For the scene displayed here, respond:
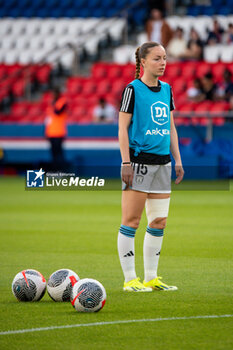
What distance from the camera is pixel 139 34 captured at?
26781 mm

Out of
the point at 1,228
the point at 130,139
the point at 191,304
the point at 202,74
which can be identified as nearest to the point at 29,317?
the point at 191,304

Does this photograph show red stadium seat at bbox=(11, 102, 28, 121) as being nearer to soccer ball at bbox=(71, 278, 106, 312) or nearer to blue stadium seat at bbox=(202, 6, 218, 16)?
blue stadium seat at bbox=(202, 6, 218, 16)

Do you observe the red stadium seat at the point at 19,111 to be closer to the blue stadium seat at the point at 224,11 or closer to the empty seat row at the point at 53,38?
the empty seat row at the point at 53,38

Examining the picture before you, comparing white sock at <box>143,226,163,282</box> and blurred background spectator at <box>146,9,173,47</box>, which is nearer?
white sock at <box>143,226,163,282</box>

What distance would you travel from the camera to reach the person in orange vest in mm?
22078

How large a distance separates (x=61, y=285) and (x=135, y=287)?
2.69ft

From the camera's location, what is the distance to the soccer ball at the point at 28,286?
6.95 metres

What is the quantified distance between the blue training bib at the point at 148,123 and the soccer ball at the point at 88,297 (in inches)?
55.9

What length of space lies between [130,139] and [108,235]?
4766mm

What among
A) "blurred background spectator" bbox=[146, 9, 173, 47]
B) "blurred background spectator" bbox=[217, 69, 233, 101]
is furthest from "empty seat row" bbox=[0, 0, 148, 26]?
"blurred background spectator" bbox=[217, 69, 233, 101]

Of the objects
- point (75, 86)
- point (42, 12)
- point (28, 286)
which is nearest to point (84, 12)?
point (42, 12)

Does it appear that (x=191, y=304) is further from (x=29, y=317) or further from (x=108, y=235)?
(x=108, y=235)

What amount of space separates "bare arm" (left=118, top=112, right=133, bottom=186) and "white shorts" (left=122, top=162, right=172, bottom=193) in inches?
3.1

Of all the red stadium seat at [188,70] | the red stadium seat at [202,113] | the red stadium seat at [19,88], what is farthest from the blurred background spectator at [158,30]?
the red stadium seat at [19,88]
